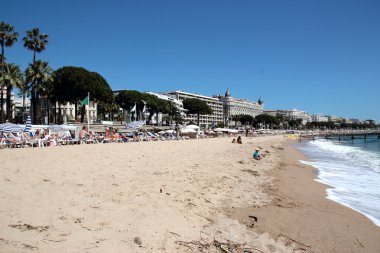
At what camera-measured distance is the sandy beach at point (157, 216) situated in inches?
147

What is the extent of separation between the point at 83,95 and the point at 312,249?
46230mm

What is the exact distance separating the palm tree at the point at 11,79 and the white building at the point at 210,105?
8854cm

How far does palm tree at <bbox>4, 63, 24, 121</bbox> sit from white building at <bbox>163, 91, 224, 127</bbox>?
290 ft

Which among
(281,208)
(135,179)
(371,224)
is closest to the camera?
(371,224)

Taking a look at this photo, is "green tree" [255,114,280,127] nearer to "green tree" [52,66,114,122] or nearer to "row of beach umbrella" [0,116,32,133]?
"green tree" [52,66,114,122]

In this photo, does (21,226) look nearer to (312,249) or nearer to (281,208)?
(312,249)

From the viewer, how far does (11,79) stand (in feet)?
109

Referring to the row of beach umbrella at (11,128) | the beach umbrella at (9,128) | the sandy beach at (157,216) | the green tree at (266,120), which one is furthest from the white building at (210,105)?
the sandy beach at (157,216)

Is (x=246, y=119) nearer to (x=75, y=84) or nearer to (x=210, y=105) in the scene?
(x=210, y=105)

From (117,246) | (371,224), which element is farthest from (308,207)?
(117,246)

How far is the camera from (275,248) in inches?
173

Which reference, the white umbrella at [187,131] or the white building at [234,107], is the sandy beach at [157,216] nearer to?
the white umbrella at [187,131]

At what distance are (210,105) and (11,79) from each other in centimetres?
12525

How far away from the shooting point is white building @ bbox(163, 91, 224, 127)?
438ft
